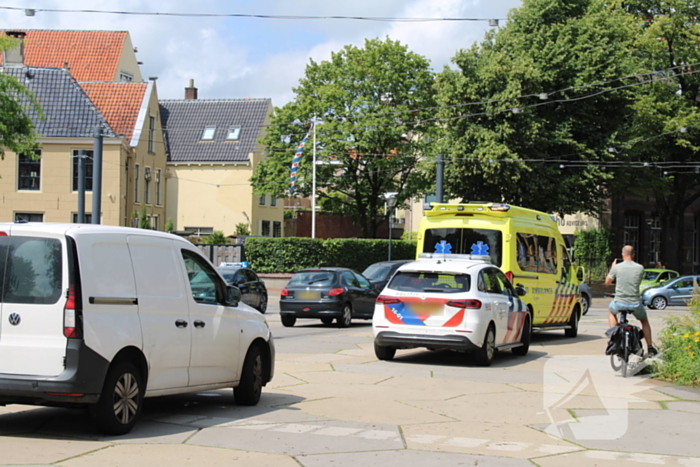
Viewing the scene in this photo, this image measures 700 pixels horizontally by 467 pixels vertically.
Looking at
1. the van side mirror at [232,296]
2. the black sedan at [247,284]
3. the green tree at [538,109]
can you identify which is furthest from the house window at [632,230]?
the van side mirror at [232,296]

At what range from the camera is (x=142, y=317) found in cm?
766

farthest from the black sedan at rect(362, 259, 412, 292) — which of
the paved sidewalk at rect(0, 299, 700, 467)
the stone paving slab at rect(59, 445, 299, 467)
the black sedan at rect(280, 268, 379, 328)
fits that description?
the stone paving slab at rect(59, 445, 299, 467)

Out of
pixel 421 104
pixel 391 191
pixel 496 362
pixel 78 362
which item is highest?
pixel 421 104

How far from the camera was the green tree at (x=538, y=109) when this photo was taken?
3781cm

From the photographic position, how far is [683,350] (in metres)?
12.1

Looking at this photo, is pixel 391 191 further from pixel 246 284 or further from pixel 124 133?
pixel 246 284

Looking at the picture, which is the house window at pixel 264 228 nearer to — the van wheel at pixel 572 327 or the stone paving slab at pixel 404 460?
the van wheel at pixel 572 327

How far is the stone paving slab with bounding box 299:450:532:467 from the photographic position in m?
6.68

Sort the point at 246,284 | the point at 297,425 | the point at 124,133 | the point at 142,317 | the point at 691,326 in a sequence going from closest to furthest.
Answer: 1. the point at 142,317
2. the point at 297,425
3. the point at 691,326
4. the point at 246,284
5. the point at 124,133

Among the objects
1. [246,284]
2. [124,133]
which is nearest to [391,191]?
[124,133]

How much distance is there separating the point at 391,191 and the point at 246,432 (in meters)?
43.0

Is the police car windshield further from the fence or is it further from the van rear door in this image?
the fence

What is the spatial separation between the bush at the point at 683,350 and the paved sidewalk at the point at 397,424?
375 mm

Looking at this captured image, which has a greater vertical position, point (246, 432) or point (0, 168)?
point (0, 168)
